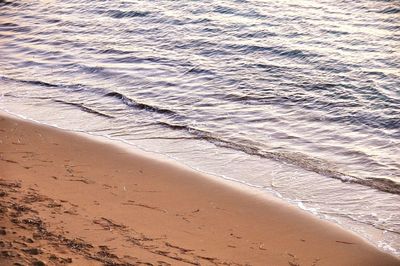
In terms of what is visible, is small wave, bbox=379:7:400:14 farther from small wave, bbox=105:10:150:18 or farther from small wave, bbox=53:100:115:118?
small wave, bbox=53:100:115:118

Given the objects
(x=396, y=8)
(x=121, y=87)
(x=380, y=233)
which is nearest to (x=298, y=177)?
(x=380, y=233)

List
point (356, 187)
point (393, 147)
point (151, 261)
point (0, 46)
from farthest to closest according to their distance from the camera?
point (0, 46)
point (393, 147)
point (356, 187)
point (151, 261)

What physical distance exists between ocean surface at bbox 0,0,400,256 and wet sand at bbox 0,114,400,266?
0.49 meters

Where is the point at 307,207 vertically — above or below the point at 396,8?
below

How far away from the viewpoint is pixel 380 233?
6.58 m

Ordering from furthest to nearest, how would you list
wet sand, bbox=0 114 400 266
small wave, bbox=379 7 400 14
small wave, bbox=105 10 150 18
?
small wave, bbox=105 10 150 18 → small wave, bbox=379 7 400 14 → wet sand, bbox=0 114 400 266

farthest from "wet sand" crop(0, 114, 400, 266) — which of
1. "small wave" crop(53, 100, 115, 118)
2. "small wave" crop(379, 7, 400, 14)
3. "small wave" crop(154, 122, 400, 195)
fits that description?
"small wave" crop(379, 7, 400, 14)

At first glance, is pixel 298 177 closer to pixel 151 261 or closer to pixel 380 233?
pixel 380 233

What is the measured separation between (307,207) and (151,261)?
2395 millimetres

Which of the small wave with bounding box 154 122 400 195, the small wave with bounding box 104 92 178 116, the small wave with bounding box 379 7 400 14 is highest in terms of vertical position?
the small wave with bounding box 379 7 400 14

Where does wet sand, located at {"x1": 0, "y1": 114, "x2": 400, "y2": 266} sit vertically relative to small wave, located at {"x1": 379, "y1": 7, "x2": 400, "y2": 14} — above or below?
below

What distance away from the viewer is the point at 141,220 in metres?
6.36

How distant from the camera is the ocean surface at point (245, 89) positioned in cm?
801

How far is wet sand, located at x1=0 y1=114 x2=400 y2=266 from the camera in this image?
5.59m
